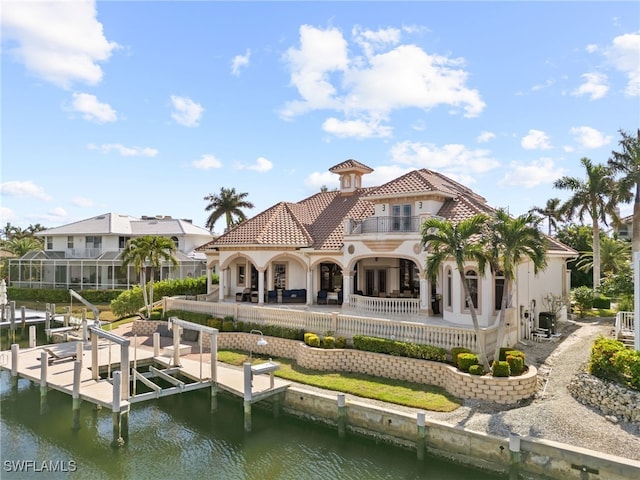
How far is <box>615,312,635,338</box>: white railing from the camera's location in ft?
60.4

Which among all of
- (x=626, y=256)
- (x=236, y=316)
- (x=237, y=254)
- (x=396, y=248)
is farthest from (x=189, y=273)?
(x=626, y=256)

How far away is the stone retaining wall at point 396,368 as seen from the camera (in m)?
14.8

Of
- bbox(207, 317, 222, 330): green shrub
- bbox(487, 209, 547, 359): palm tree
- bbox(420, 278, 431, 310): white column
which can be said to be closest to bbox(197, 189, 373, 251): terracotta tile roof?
bbox(207, 317, 222, 330): green shrub

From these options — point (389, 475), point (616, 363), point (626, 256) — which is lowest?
point (389, 475)

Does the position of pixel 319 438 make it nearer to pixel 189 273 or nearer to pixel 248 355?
pixel 248 355

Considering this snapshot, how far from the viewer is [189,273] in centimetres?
4294

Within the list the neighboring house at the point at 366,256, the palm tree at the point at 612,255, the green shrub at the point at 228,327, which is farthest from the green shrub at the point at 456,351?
the palm tree at the point at 612,255

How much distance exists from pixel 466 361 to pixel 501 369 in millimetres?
1179

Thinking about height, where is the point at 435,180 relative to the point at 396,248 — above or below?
above

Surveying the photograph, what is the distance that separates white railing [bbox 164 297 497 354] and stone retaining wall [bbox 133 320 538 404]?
1013mm

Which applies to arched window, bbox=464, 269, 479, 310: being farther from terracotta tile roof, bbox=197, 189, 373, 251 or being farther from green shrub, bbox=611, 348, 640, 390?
terracotta tile roof, bbox=197, 189, 373, 251

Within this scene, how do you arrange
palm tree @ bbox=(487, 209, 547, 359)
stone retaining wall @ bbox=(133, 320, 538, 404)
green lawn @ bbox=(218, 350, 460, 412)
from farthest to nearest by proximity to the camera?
palm tree @ bbox=(487, 209, 547, 359)
green lawn @ bbox=(218, 350, 460, 412)
stone retaining wall @ bbox=(133, 320, 538, 404)

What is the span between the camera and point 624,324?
757 inches

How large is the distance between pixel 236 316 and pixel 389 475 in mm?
13751
